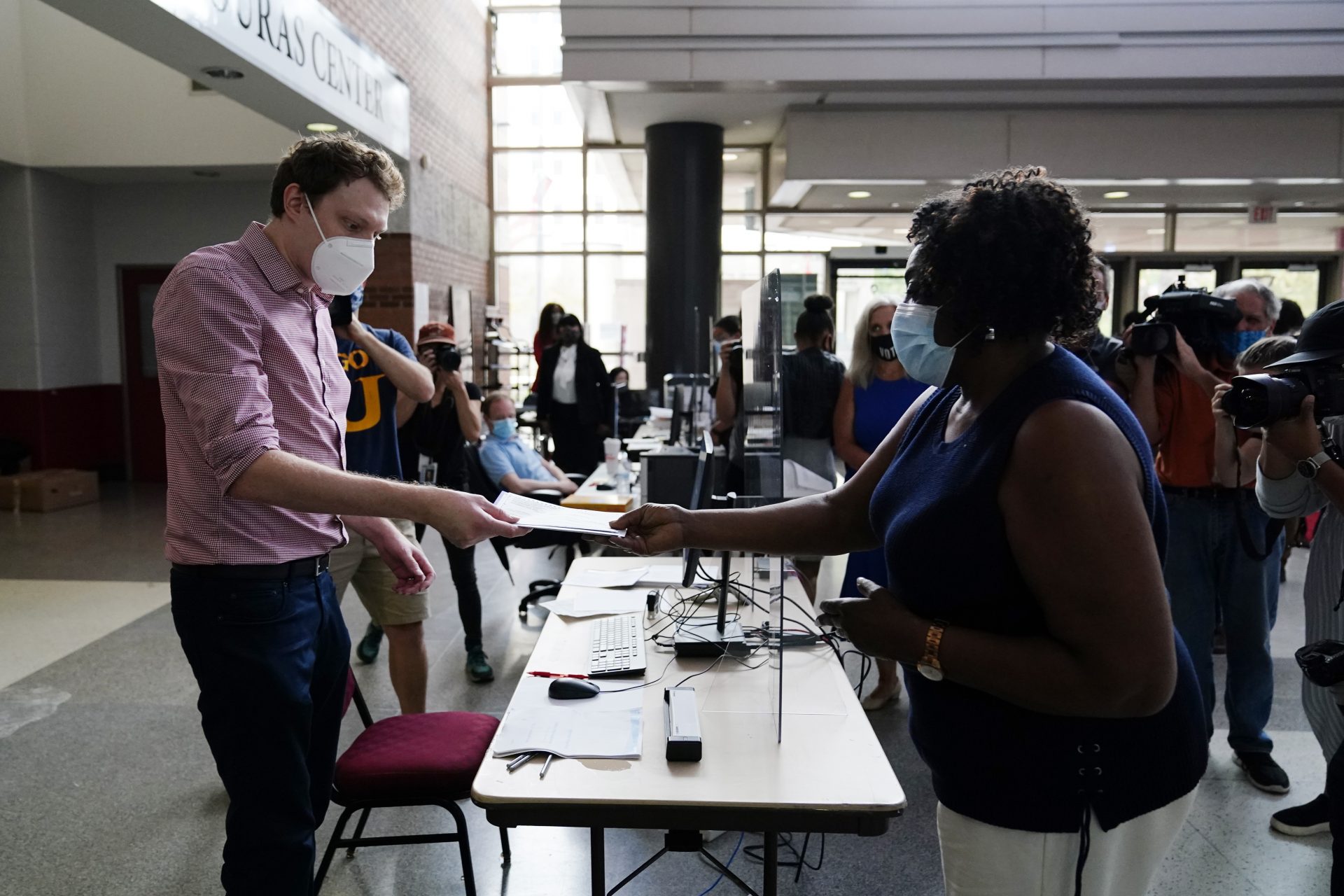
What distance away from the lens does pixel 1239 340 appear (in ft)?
11.2

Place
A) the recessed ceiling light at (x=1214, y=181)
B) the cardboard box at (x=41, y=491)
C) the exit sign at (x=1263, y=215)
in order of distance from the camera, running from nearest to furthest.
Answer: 1. the cardboard box at (x=41, y=491)
2. the recessed ceiling light at (x=1214, y=181)
3. the exit sign at (x=1263, y=215)

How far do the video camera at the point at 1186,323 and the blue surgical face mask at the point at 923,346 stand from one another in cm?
217

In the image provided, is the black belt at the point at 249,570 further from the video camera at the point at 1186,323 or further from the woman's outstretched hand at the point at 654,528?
the video camera at the point at 1186,323

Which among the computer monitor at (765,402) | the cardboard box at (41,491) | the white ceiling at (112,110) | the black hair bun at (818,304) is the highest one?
the white ceiling at (112,110)

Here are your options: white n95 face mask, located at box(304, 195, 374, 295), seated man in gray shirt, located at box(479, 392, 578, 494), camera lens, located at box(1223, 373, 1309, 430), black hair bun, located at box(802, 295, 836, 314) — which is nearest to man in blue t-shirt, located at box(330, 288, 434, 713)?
white n95 face mask, located at box(304, 195, 374, 295)

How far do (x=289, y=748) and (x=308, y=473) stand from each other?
21.2 inches

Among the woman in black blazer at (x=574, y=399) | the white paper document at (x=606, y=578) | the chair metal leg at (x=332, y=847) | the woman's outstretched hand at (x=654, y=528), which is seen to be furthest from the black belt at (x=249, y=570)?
the woman in black blazer at (x=574, y=399)

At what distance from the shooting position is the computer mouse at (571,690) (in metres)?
1.88

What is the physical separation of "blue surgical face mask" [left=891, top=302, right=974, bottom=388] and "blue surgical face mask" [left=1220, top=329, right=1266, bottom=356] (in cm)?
240

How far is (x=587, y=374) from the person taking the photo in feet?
22.1

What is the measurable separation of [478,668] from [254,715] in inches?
93.3

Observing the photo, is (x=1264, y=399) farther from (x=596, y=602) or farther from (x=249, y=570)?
(x=249, y=570)

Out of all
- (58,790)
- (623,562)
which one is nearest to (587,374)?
(623,562)

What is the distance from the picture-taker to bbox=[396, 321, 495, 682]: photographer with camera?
4148 mm
